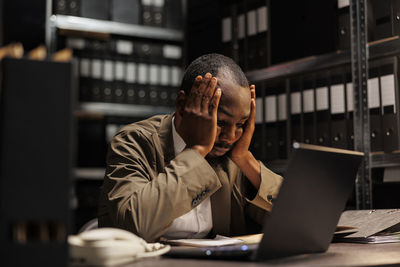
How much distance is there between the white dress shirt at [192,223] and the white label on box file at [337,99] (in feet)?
3.65

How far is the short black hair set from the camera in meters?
1.36

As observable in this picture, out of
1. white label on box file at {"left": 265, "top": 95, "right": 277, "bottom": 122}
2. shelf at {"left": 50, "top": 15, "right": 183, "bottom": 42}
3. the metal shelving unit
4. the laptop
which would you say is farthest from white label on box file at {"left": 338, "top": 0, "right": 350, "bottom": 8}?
the laptop

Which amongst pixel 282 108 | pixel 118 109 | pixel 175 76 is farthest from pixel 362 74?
pixel 118 109

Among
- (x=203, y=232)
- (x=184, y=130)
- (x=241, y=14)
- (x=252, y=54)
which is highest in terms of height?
(x=241, y=14)

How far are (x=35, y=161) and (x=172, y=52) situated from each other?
108 inches

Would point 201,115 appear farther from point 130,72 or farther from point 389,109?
point 130,72

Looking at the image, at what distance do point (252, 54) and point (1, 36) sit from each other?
1.41 meters

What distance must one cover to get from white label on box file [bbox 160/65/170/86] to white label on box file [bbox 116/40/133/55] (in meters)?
0.23

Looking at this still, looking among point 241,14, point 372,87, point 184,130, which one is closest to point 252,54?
point 241,14

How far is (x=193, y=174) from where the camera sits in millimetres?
1151

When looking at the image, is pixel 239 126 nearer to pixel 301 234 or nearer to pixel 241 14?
pixel 301 234

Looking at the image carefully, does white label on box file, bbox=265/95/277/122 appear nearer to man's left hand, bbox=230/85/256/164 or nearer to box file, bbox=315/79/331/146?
→ box file, bbox=315/79/331/146

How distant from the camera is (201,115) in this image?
1.26 metres

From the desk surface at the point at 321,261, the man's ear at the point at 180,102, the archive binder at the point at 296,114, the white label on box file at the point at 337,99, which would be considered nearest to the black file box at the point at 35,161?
the desk surface at the point at 321,261
